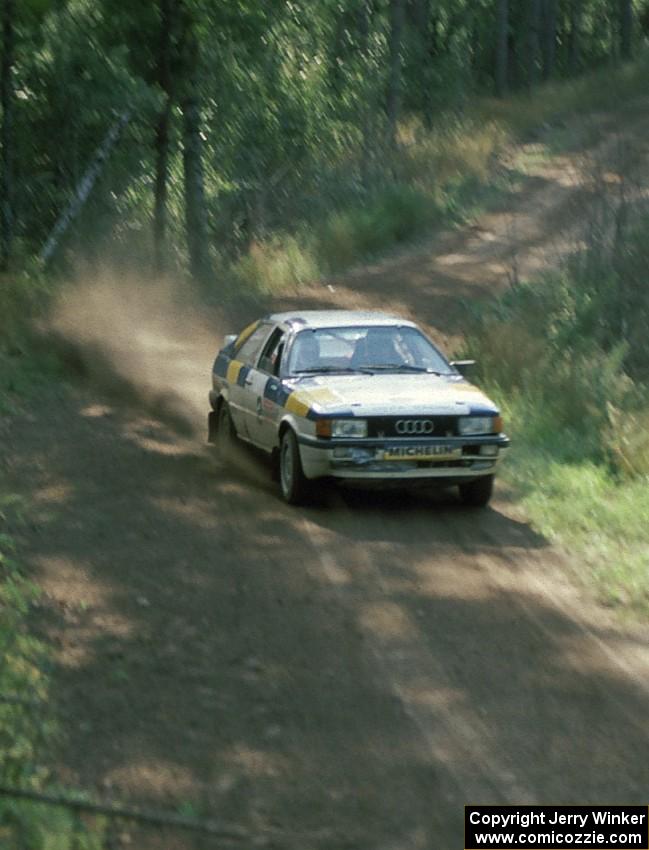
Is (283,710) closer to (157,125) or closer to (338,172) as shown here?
(157,125)

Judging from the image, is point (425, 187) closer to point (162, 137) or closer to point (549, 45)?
point (162, 137)

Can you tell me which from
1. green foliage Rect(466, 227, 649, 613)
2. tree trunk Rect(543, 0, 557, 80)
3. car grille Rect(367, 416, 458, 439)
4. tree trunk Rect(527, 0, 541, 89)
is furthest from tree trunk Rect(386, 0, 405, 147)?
car grille Rect(367, 416, 458, 439)

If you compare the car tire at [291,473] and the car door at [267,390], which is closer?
the car tire at [291,473]

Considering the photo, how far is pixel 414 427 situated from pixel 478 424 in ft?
1.63

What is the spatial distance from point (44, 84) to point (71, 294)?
4.62 metres

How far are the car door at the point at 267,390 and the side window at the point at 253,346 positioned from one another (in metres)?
0.19

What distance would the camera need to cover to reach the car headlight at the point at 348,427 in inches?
440

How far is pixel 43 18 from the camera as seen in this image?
5.49 meters

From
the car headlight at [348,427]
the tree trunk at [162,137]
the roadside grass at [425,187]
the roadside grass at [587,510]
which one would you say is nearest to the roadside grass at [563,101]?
the roadside grass at [425,187]

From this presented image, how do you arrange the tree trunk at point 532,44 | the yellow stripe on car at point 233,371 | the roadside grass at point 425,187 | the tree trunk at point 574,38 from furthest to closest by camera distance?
1. the tree trunk at point 574,38
2. the tree trunk at point 532,44
3. the roadside grass at point 425,187
4. the yellow stripe on car at point 233,371

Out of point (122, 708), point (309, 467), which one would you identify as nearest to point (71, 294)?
point (309, 467)

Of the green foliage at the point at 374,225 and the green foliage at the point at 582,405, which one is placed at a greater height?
the green foliage at the point at 582,405

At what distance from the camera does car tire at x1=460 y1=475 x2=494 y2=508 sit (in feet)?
38.5

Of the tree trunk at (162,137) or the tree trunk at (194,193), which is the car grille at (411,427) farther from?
the tree trunk at (194,193)
